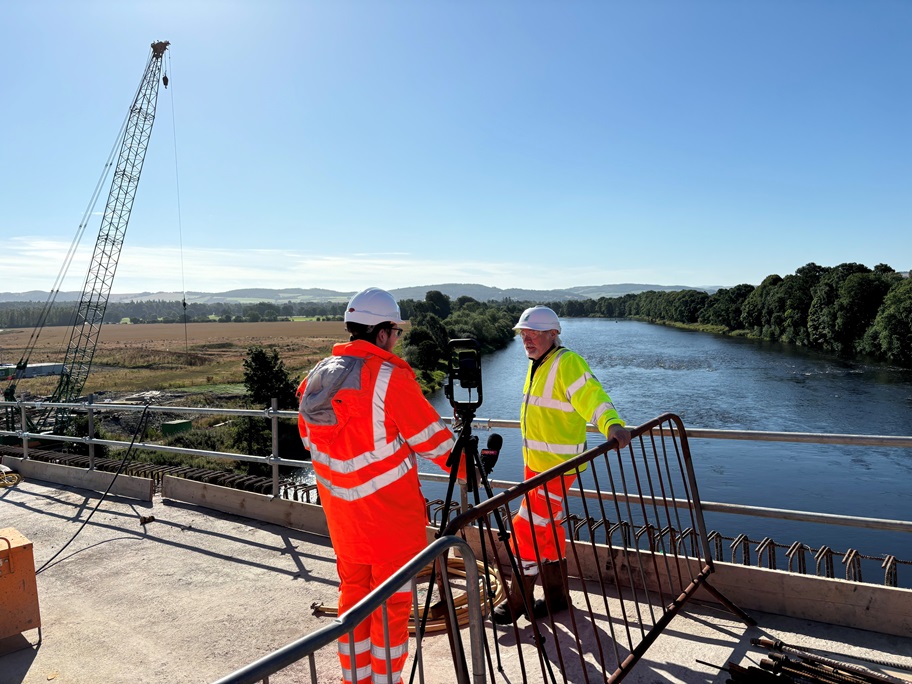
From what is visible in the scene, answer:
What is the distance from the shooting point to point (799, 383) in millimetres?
49094

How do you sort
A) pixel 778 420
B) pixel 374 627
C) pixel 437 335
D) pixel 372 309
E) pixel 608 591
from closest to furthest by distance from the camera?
pixel 374 627, pixel 372 309, pixel 608 591, pixel 778 420, pixel 437 335

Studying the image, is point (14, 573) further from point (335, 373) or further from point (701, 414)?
point (701, 414)

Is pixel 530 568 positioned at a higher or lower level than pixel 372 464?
lower

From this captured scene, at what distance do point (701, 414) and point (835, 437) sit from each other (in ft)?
120

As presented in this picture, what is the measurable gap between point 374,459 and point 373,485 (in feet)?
0.37

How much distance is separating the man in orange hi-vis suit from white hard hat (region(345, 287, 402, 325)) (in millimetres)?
128

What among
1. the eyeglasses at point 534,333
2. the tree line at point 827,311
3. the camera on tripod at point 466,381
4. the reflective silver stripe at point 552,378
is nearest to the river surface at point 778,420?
the camera on tripod at point 466,381

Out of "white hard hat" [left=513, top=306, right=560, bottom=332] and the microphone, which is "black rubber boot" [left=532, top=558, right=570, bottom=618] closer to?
the microphone

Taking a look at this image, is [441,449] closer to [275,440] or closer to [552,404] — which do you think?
[552,404]

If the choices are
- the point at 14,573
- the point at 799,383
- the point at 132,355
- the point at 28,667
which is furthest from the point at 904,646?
the point at 132,355

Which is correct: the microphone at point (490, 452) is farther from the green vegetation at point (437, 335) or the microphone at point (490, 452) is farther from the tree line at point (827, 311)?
the tree line at point (827, 311)

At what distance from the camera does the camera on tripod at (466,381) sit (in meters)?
3.42

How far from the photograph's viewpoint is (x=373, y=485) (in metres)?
2.89

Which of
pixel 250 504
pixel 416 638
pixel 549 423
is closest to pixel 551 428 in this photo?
pixel 549 423
